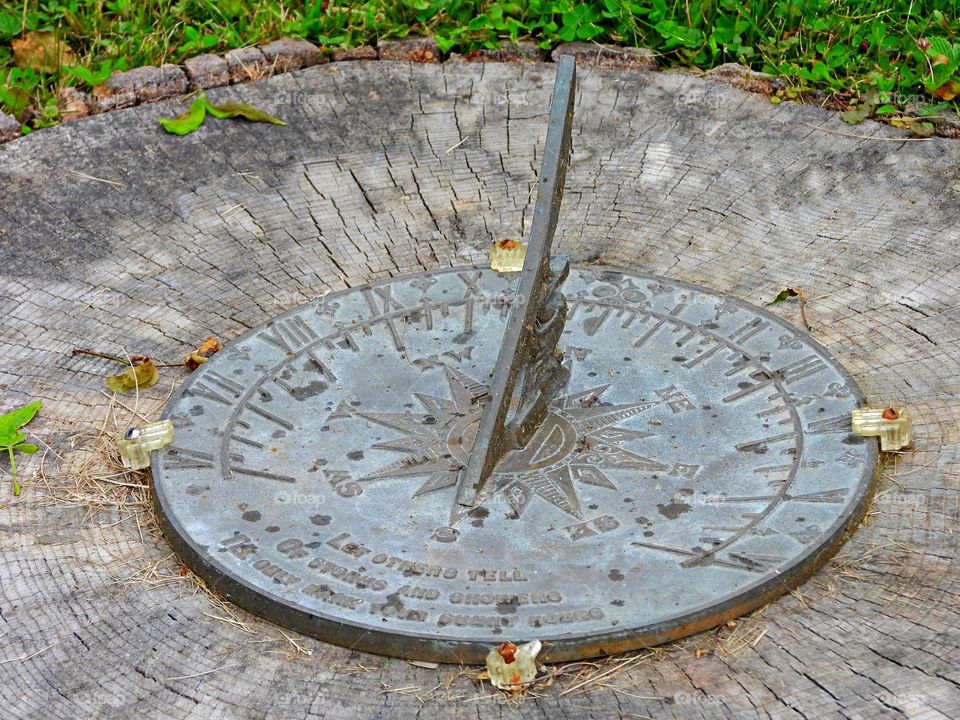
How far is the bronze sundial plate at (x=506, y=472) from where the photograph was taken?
9.13 feet

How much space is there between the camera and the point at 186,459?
326cm

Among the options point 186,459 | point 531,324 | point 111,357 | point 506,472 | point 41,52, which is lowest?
point 111,357

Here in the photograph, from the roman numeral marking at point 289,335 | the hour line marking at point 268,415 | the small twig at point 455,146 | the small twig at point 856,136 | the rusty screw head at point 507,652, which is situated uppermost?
the small twig at point 856,136

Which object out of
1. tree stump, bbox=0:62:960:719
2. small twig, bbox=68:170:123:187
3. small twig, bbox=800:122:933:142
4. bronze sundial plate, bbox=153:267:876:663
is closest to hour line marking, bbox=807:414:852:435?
bronze sundial plate, bbox=153:267:876:663

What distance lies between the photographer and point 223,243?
427 centimetres

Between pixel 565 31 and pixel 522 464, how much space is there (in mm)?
2347

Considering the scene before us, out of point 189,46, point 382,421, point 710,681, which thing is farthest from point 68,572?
point 189,46

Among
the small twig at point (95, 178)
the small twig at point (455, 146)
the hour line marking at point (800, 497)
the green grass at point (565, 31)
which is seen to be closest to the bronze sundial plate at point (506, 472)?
the hour line marking at point (800, 497)

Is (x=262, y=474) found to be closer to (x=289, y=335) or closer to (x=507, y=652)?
(x=289, y=335)

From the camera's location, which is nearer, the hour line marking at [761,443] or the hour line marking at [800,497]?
the hour line marking at [800,497]

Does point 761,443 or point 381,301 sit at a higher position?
point 761,443

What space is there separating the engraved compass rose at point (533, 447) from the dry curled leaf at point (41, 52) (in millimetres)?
2342

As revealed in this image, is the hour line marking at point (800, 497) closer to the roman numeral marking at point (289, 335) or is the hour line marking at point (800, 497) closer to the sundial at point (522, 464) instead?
the sundial at point (522, 464)

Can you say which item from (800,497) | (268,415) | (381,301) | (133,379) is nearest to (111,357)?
(133,379)
